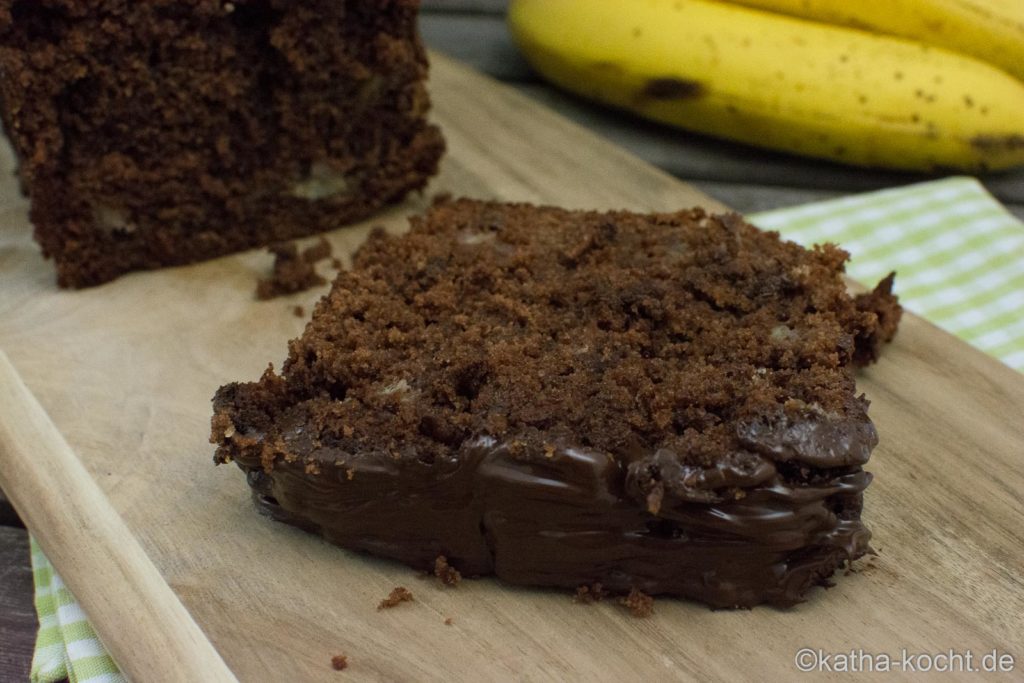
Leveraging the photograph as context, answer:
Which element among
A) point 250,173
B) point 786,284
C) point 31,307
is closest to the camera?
point 786,284

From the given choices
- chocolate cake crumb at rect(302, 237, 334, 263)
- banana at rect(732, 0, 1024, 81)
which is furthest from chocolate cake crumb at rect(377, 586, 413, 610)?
banana at rect(732, 0, 1024, 81)

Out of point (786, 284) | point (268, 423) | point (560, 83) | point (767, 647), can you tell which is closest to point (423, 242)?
point (268, 423)

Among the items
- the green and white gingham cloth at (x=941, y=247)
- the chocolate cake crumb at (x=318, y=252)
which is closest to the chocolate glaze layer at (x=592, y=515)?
the chocolate cake crumb at (x=318, y=252)

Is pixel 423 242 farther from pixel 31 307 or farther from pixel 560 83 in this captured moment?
pixel 560 83

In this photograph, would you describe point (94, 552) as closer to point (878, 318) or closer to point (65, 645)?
point (65, 645)

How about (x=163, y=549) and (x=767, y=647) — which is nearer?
(x=767, y=647)

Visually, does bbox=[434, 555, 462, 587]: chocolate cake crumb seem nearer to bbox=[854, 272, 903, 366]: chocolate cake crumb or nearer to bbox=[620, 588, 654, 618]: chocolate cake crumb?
bbox=[620, 588, 654, 618]: chocolate cake crumb
